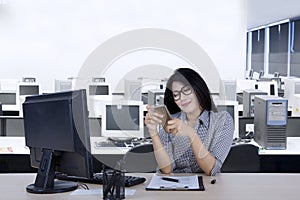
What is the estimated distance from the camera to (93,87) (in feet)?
22.5

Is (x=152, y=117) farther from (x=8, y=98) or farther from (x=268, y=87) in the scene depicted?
(x=268, y=87)

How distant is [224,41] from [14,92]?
350cm

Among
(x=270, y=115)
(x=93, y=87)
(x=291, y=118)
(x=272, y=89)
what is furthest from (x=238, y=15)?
(x=270, y=115)

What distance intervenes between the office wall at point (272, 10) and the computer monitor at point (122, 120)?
558 cm

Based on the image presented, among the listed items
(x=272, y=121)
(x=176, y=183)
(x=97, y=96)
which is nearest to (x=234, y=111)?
(x=272, y=121)

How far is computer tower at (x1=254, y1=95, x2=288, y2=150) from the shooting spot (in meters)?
4.21

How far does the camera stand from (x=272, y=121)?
4258 millimetres

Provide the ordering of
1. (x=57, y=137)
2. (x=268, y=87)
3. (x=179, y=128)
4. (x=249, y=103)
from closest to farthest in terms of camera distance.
A: (x=57, y=137) < (x=179, y=128) < (x=249, y=103) < (x=268, y=87)

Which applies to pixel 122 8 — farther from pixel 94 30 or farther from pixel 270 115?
pixel 270 115

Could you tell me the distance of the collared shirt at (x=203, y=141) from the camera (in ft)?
9.14

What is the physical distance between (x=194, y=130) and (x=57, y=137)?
778 millimetres

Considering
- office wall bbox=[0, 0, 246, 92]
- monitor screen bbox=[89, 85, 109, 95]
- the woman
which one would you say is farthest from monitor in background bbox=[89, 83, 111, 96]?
the woman

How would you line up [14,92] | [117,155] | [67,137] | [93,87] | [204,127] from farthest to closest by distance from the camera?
[14,92] < [93,87] < [117,155] < [204,127] < [67,137]

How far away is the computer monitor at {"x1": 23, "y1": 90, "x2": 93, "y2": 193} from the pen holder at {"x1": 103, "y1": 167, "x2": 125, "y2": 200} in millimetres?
147
